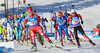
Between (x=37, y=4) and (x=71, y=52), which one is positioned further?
(x=37, y=4)

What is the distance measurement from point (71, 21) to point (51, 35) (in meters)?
19.3

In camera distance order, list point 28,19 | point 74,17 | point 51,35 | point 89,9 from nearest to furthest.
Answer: point 28,19 → point 74,17 → point 51,35 → point 89,9

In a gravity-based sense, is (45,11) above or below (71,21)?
above

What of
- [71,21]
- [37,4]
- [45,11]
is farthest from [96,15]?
[71,21]

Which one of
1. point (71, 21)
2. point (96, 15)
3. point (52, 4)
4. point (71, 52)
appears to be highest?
point (52, 4)

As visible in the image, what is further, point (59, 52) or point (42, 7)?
point (42, 7)

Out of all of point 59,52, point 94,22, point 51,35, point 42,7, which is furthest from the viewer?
point 42,7

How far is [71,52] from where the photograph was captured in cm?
955

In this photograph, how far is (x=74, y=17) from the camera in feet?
39.0

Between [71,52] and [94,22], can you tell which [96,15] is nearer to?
[94,22]

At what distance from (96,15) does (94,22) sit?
22.4 feet

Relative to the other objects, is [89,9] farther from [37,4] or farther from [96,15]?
[37,4]

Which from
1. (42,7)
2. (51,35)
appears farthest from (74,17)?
(42,7)

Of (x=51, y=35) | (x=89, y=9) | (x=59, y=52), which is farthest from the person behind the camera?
(x=89, y=9)
